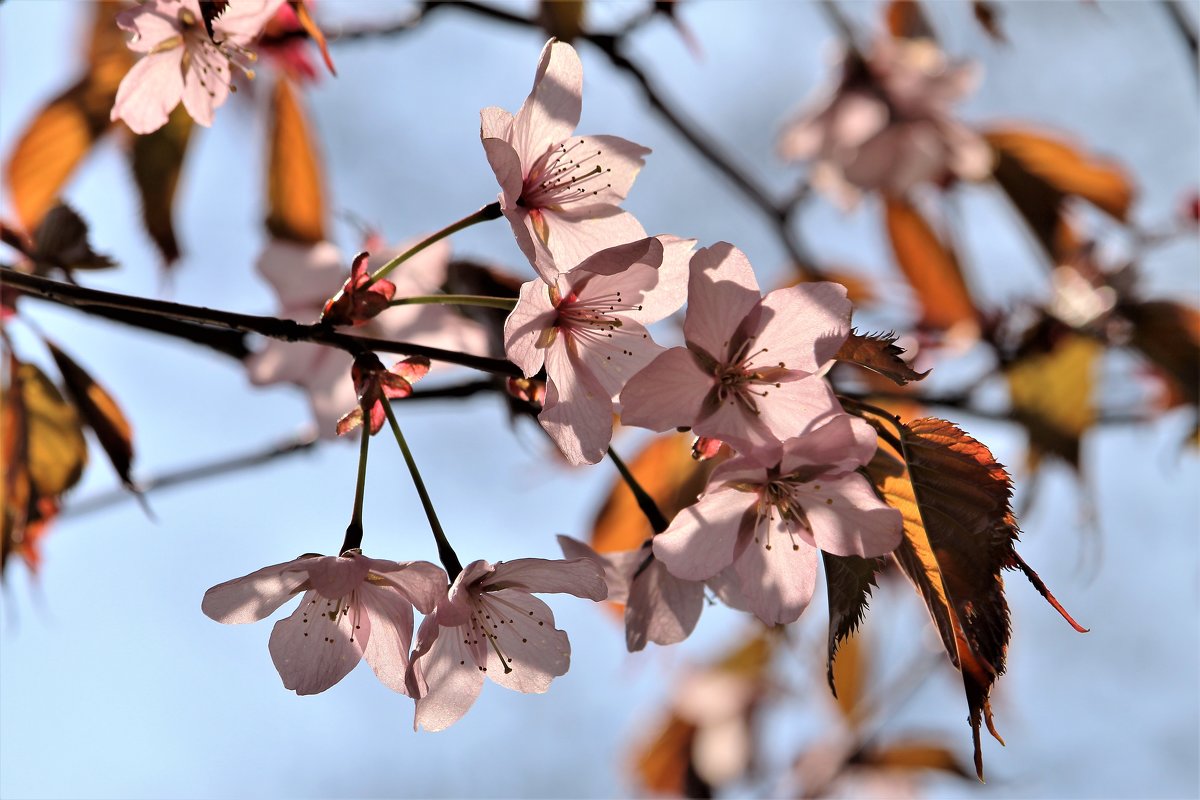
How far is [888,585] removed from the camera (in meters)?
1.90

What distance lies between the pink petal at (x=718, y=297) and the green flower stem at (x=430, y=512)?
0.18 meters

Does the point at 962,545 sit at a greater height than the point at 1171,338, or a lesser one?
greater

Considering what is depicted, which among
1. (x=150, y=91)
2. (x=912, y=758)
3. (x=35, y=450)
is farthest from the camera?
(x=912, y=758)

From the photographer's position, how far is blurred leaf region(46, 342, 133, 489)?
2.19 ft

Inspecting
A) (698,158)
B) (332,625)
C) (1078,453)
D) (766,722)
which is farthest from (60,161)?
(766,722)

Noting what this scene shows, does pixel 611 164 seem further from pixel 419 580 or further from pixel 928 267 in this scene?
pixel 928 267

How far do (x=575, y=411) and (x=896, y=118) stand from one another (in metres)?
1.41

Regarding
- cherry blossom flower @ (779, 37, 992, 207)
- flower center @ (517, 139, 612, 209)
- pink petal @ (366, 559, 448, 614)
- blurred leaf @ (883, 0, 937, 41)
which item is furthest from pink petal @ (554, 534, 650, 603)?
blurred leaf @ (883, 0, 937, 41)

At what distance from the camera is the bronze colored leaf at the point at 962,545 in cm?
47

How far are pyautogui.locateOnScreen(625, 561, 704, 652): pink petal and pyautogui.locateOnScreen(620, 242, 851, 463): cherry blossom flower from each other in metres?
0.16

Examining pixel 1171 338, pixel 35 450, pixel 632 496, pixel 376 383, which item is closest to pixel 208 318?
pixel 376 383

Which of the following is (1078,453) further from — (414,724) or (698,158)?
(414,724)

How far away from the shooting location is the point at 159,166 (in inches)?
36.8

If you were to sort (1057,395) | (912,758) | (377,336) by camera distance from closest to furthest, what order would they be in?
(377,336)
(1057,395)
(912,758)
